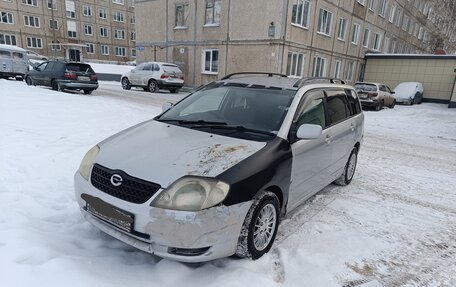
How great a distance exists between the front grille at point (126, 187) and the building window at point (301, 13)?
17.2 metres

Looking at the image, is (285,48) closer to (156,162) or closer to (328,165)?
(328,165)

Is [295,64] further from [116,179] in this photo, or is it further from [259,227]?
[116,179]

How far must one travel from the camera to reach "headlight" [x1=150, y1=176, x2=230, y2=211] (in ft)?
8.11

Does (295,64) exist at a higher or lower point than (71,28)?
lower

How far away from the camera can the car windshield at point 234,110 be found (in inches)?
135

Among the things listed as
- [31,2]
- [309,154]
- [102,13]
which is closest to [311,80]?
[309,154]

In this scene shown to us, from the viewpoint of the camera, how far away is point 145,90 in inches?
783

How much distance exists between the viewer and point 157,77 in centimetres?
1855

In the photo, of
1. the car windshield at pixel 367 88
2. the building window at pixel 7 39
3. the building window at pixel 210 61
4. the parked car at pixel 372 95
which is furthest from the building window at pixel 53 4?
the parked car at pixel 372 95

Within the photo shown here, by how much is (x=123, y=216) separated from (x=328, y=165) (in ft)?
9.33

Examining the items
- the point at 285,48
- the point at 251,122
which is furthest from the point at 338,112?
the point at 285,48

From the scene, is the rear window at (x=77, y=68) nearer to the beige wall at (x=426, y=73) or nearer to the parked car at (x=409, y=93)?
the parked car at (x=409, y=93)

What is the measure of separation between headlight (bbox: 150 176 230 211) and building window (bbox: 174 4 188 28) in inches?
851

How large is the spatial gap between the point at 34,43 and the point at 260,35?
39.7 metres
